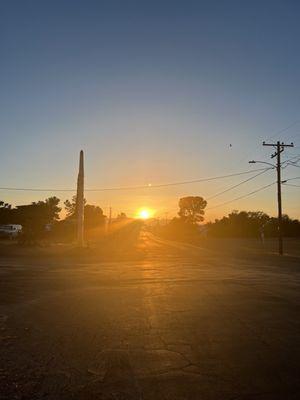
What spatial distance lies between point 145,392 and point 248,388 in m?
1.21

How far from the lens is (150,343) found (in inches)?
339

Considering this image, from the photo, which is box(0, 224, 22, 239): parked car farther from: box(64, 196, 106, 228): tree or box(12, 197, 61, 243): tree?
box(64, 196, 106, 228): tree

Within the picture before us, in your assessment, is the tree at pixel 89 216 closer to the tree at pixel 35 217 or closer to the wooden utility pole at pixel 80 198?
the tree at pixel 35 217

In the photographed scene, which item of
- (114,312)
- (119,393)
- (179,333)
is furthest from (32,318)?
(119,393)

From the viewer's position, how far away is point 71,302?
1360 centimetres

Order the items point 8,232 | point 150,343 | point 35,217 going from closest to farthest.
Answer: point 150,343
point 8,232
point 35,217

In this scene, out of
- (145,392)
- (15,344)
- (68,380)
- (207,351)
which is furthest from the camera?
(15,344)

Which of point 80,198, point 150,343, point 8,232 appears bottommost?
point 150,343

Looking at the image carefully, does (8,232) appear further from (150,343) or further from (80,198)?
(150,343)

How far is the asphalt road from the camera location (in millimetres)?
6172

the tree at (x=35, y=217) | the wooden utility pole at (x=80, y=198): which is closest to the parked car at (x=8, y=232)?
the tree at (x=35, y=217)

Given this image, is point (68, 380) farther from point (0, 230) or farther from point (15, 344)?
point (0, 230)

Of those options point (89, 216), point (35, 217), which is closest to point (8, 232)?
point (35, 217)

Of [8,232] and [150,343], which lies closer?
[150,343]
